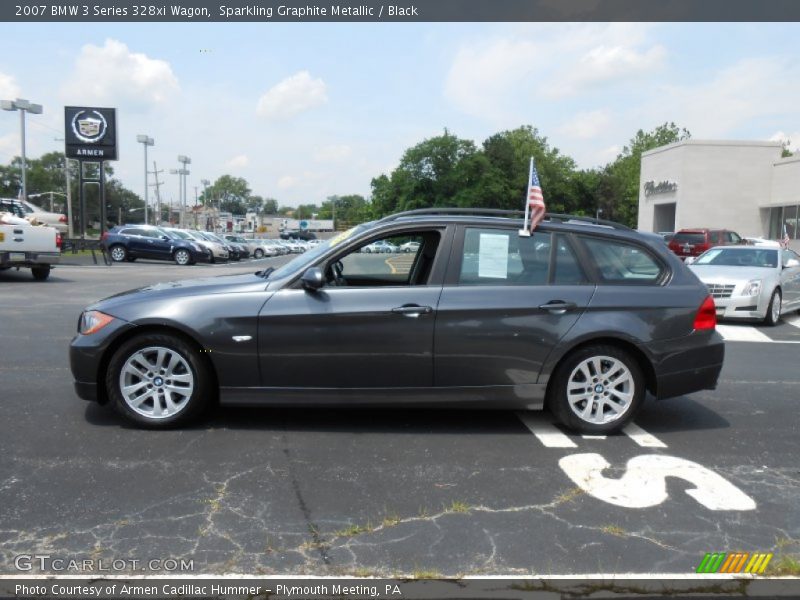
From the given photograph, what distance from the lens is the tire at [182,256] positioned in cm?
2989

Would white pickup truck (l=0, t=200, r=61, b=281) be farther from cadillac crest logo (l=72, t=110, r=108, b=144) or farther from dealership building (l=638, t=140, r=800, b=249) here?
dealership building (l=638, t=140, r=800, b=249)

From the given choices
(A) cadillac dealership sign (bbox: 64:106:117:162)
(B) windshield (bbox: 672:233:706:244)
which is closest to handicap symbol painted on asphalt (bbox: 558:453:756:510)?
(B) windshield (bbox: 672:233:706:244)

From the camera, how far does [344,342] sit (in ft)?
→ 16.3

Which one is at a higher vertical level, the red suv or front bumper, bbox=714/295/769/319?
the red suv

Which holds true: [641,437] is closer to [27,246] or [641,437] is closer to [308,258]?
[308,258]

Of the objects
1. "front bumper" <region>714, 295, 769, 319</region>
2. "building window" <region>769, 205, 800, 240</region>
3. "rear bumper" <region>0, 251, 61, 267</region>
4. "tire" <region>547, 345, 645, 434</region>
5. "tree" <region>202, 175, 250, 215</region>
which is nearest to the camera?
"tire" <region>547, 345, 645, 434</region>

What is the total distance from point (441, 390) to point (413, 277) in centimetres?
89

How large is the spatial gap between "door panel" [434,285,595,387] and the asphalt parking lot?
50 cm

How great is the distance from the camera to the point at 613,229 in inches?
219

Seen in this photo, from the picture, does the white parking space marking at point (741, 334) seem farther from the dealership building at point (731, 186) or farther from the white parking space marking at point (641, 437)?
the dealership building at point (731, 186)

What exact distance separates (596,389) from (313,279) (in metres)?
2.22

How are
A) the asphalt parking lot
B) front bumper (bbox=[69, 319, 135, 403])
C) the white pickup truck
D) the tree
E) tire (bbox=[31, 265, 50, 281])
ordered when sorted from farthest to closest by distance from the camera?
the tree → tire (bbox=[31, 265, 50, 281]) → the white pickup truck → front bumper (bbox=[69, 319, 135, 403]) → the asphalt parking lot

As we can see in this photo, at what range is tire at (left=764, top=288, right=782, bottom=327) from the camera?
11633 millimetres

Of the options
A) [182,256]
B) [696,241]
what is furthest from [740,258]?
[182,256]
